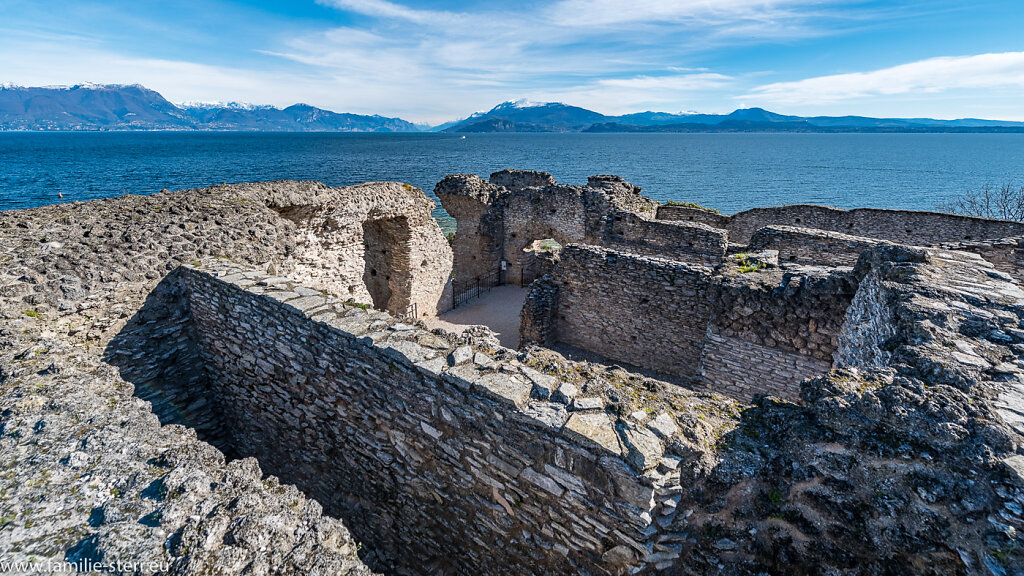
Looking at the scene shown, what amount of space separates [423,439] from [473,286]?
14654 mm

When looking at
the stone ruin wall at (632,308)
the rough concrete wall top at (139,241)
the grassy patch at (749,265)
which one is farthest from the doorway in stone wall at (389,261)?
the grassy patch at (749,265)

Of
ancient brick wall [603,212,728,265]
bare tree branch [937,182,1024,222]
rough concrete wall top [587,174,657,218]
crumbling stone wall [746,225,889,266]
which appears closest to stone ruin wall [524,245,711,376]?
ancient brick wall [603,212,728,265]

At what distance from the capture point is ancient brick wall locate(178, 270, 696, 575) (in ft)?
12.0

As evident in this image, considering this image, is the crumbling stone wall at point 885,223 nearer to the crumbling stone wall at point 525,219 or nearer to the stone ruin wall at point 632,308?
the crumbling stone wall at point 525,219

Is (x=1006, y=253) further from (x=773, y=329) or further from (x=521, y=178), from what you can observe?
(x=521, y=178)

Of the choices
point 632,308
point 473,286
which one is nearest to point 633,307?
point 632,308

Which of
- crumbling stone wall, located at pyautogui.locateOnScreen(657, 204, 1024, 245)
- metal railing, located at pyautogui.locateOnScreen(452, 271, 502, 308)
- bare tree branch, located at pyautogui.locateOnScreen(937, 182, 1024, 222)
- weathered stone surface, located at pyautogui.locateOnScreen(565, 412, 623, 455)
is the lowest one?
metal railing, located at pyautogui.locateOnScreen(452, 271, 502, 308)

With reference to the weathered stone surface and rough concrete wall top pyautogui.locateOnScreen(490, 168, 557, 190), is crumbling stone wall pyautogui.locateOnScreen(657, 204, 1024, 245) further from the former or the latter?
the weathered stone surface

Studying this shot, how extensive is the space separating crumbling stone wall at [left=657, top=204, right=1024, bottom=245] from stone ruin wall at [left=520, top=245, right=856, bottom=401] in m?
7.61

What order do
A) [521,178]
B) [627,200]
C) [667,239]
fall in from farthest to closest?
[521,178]
[627,200]
[667,239]

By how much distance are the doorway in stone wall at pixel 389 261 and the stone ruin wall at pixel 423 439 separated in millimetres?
6568

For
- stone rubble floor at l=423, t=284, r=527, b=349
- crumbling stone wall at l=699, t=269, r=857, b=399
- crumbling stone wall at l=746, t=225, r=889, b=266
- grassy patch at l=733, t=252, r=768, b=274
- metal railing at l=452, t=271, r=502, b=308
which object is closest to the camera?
crumbling stone wall at l=699, t=269, r=857, b=399

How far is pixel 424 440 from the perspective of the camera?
470 centimetres

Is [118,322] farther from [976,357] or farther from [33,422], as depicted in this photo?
[976,357]
